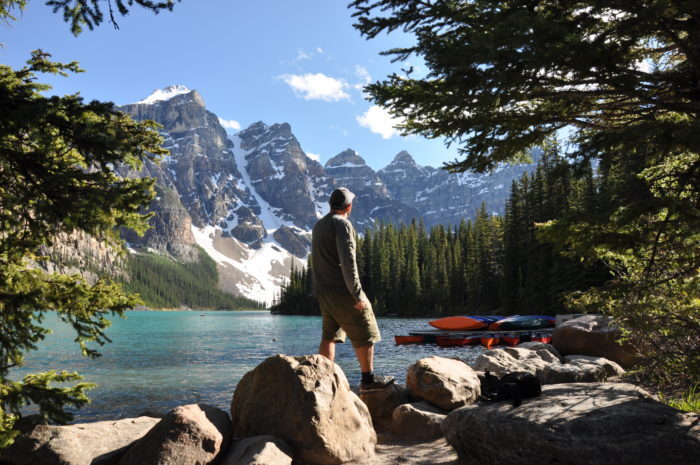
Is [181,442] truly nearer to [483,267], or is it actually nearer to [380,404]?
[380,404]

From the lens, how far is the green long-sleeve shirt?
18.8 ft

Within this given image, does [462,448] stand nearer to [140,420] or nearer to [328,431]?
[328,431]

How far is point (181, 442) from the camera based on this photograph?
441 centimetres

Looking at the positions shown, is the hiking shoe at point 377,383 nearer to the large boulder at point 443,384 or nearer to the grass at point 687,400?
the large boulder at point 443,384

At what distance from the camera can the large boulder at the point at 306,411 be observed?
4844 millimetres

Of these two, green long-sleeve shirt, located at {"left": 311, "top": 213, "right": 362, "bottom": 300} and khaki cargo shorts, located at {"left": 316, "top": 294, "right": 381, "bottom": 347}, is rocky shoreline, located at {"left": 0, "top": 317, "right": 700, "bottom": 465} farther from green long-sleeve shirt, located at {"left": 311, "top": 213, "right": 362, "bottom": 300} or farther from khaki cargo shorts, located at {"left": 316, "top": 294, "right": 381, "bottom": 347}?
green long-sleeve shirt, located at {"left": 311, "top": 213, "right": 362, "bottom": 300}

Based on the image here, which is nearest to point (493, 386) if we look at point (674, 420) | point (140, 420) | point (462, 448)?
point (462, 448)

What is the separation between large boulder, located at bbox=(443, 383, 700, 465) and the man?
5.36 ft

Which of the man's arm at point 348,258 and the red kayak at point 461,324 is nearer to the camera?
the man's arm at point 348,258

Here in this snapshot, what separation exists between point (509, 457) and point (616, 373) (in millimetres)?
7106

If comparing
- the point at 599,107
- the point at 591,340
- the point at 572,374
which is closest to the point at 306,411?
the point at 599,107

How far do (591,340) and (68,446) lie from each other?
46.8ft

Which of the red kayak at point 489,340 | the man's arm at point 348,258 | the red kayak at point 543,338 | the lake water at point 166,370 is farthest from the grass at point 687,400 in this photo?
the red kayak at point 489,340

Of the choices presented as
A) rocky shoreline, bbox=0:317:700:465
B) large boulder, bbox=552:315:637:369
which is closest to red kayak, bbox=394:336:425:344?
large boulder, bbox=552:315:637:369
